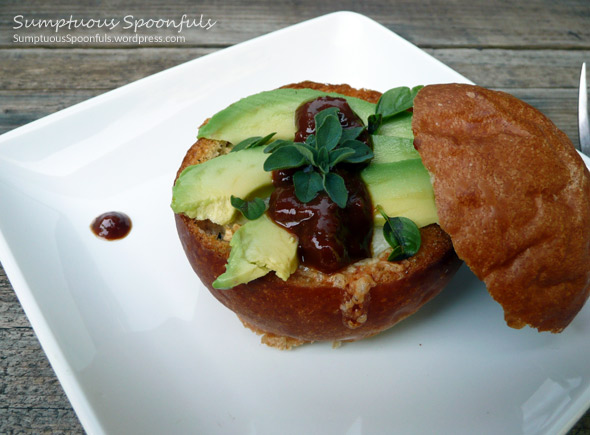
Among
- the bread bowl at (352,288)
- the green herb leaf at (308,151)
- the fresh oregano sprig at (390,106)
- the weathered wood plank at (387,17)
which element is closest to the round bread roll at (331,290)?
the bread bowl at (352,288)

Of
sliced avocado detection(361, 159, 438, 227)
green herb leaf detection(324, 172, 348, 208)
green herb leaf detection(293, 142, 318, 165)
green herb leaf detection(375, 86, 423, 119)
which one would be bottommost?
sliced avocado detection(361, 159, 438, 227)

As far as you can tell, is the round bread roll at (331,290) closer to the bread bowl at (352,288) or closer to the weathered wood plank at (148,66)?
the bread bowl at (352,288)

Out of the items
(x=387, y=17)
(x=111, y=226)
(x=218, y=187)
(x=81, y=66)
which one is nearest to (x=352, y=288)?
(x=218, y=187)

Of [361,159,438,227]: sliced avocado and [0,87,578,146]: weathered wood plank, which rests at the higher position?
[361,159,438,227]: sliced avocado

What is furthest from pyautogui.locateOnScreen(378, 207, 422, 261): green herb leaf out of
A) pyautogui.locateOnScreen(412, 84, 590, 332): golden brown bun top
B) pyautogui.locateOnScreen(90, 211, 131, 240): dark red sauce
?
pyautogui.locateOnScreen(90, 211, 131, 240): dark red sauce

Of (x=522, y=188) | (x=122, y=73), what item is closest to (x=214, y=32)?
(x=122, y=73)

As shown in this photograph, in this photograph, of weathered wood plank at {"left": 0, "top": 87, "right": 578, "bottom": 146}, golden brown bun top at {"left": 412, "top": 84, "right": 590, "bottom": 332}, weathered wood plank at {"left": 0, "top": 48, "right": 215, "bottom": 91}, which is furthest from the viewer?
weathered wood plank at {"left": 0, "top": 48, "right": 215, "bottom": 91}

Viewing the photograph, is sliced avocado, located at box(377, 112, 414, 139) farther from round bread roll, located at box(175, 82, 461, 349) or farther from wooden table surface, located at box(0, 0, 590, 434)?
wooden table surface, located at box(0, 0, 590, 434)

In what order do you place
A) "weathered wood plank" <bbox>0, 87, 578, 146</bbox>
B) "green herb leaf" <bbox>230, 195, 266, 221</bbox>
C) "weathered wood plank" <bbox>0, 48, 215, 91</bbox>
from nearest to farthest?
"green herb leaf" <bbox>230, 195, 266, 221</bbox> < "weathered wood plank" <bbox>0, 87, 578, 146</bbox> < "weathered wood plank" <bbox>0, 48, 215, 91</bbox>
